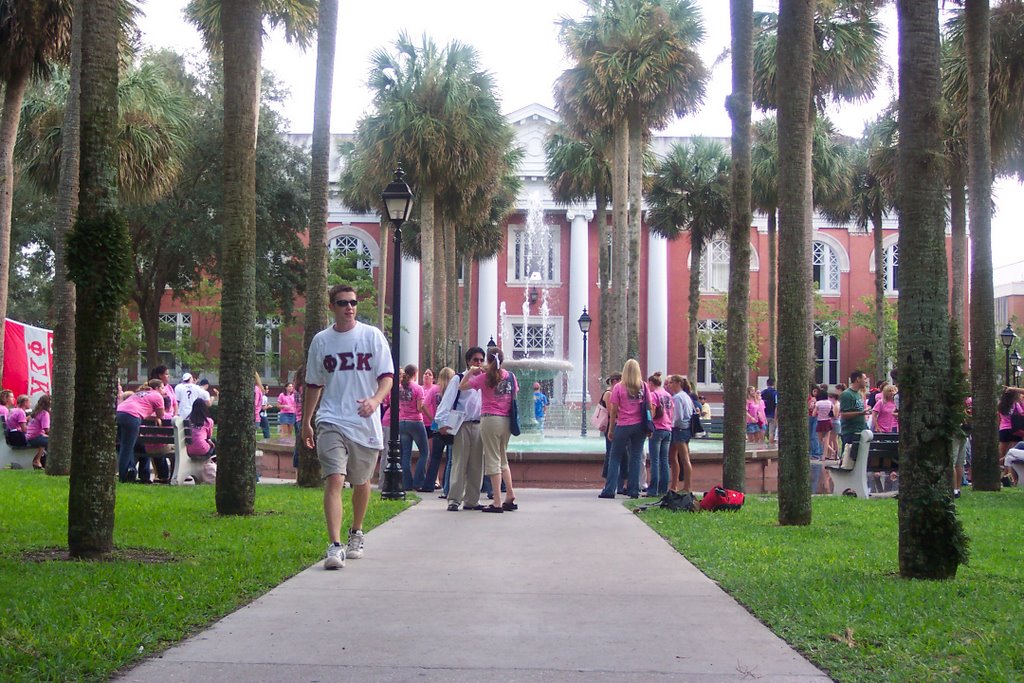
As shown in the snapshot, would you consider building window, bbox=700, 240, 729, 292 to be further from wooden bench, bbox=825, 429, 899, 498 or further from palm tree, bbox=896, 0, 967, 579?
palm tree, bbox=896, 0, 967, 579

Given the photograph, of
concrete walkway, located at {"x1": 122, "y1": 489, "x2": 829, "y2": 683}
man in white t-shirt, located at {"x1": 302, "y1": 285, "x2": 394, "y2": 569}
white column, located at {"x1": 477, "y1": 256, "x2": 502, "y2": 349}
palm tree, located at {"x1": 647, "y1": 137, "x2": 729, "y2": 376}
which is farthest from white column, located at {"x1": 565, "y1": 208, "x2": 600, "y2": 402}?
man in white t-shirt, located at {"x1": 302, "y1": 285, "x2": 394, "y2": 569}

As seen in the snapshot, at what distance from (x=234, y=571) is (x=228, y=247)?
464cm

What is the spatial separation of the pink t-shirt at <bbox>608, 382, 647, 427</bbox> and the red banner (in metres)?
15.9

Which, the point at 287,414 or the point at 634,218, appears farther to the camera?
the point at 287,414

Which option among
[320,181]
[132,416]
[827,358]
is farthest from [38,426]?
[827,358]

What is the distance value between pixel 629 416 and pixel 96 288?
879cm

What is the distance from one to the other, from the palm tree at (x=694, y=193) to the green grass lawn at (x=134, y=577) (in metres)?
30.4

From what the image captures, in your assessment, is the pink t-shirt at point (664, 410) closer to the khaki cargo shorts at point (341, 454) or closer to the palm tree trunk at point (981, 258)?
the palm tree trunk at point (981, 258)

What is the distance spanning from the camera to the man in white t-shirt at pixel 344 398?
338 inches

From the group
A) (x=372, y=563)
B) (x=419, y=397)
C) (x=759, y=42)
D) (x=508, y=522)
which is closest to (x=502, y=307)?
(x=759, y=42)

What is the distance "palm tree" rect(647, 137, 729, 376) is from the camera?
41906mm

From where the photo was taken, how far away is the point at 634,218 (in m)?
29.1

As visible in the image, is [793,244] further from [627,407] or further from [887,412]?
[887,412]

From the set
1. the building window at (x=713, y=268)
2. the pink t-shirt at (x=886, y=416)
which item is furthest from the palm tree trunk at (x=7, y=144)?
the building window at (x=713, y=268)
